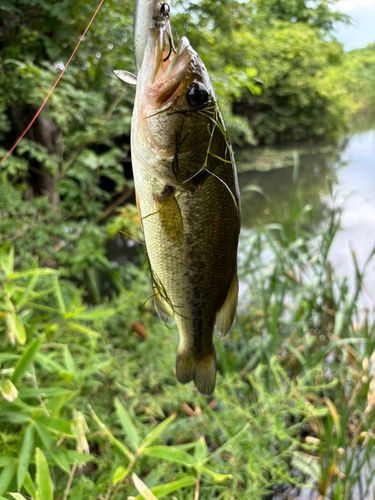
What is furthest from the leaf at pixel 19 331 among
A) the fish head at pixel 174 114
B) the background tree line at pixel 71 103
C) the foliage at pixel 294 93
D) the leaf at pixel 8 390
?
the foliage at pixel 294 93

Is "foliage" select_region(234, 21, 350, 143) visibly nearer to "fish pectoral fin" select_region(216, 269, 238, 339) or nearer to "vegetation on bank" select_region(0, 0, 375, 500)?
"vegetation on bank" select_region(0, 0, 375, 500)

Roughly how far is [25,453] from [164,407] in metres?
A: 1.11

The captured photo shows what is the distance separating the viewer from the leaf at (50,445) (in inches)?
36.7

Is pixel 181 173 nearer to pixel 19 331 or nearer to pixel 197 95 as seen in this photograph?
pixel 197 95

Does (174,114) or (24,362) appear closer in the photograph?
(174,114)

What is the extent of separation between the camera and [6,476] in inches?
34.4

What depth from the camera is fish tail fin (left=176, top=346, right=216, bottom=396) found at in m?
0.78

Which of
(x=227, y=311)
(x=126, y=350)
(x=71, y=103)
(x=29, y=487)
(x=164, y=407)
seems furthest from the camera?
(x=71, y=103)

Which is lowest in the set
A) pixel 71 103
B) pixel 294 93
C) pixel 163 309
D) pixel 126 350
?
pixel 126 350

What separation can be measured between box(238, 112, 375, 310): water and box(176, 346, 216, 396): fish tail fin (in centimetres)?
175

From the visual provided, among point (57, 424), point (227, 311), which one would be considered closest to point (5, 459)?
point (57, 424)

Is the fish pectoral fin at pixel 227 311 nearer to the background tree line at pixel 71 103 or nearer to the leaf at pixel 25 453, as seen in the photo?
the leaf at pixel 25 453

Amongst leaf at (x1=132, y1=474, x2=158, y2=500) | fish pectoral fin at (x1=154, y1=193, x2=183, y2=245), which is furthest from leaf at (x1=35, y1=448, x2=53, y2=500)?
fish pectoral fin at (x1=154, y1=193, x2=183, y2=245)

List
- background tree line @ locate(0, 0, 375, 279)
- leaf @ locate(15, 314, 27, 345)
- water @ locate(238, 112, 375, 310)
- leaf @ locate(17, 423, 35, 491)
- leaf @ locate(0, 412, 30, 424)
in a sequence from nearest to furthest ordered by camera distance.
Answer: leaf @ locate(17, 423, 35, 491)
leaf @ locate(0, 412, 30, 424)
leaf @ locate(15, 314, 27, 345)
background tree line @ locate(0, 0, 375, 279)
water @ locate(238, 112, 375, 310)
